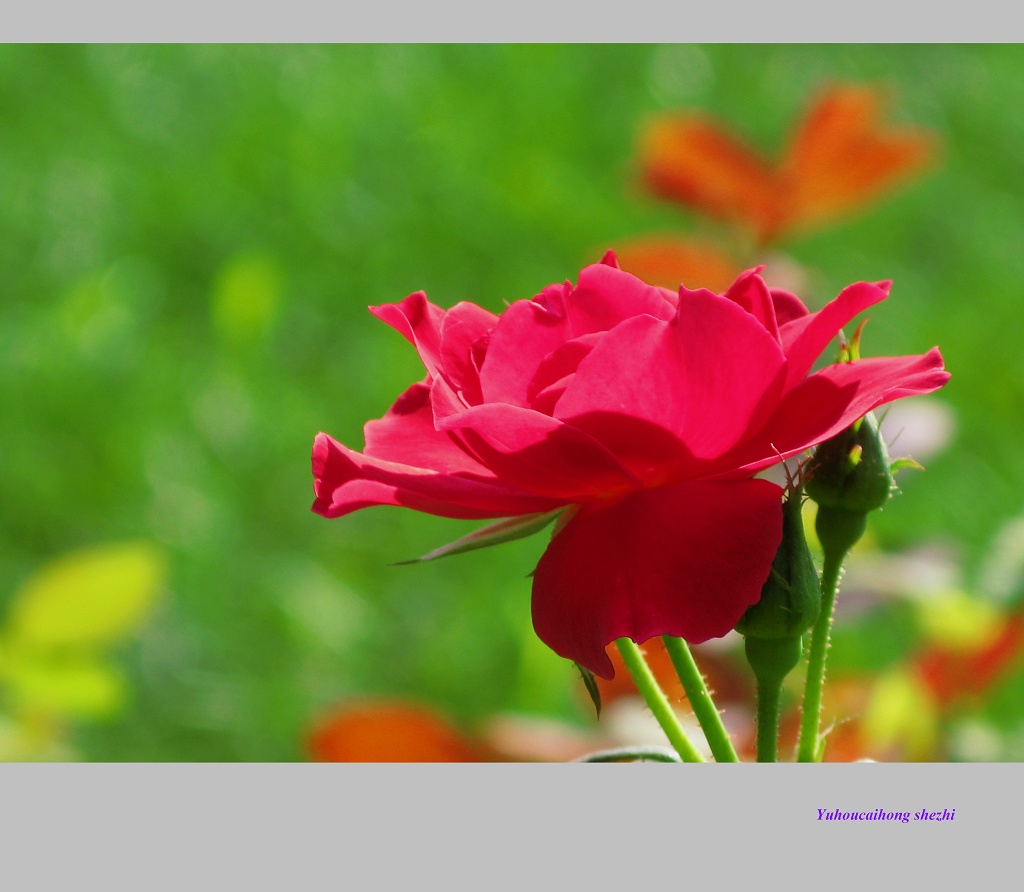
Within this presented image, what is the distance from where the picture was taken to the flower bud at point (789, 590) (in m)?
0.32

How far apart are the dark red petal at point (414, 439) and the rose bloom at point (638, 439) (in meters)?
0.02

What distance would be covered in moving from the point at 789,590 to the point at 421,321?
0.12m

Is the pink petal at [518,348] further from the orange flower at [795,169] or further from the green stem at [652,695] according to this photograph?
the orange flower at [795,169]

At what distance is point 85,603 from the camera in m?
1.02

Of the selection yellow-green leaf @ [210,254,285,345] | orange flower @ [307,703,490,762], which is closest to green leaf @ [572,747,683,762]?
orange flower @ [307,703,490,762]

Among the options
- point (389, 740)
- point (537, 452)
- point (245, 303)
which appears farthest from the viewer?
point (245, 303)

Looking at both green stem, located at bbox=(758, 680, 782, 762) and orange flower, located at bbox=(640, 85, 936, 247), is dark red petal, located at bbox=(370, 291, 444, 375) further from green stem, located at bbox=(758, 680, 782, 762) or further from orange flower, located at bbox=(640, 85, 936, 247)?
orange flower, located at bbox=(640, 85, 936, 247)

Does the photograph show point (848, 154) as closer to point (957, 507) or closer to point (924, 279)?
point (957, 507)

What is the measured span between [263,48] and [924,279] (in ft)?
3.19

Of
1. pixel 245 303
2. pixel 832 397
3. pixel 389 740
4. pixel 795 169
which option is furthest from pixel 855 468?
pixel 245 303

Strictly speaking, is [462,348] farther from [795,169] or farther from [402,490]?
[795,169]

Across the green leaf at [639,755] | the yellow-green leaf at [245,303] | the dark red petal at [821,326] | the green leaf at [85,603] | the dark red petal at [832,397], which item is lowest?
the green leaf at [639,755]

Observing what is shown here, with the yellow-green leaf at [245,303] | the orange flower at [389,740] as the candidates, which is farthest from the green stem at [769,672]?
the yellow-green leaf at [245,303]

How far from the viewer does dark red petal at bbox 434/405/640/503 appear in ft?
0.99
